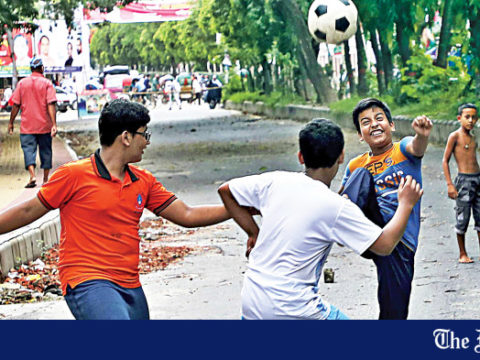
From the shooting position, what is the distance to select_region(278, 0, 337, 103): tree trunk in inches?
1193

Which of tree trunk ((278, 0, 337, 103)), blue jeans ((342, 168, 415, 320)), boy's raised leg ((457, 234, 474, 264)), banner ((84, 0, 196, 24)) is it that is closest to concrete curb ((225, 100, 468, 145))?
tree trunk ((278, 0, 337, 103))

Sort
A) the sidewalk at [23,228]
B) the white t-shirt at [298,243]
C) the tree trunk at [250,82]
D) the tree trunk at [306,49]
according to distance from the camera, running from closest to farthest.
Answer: the white t-shirt at [298,243] → the sidewalk at [23,228] → the tree trunk at [306,49] → the tree trunk at [250,82]

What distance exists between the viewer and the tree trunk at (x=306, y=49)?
30.3 metres

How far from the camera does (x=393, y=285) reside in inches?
199

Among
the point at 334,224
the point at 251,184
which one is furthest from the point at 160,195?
the point at 334,224

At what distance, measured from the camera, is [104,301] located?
4461 millimetres

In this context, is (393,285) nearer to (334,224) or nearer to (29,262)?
(334,224)

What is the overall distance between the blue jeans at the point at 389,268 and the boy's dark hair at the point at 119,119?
1.01m

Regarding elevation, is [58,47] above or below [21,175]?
above

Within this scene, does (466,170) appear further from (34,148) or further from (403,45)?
(403,45)

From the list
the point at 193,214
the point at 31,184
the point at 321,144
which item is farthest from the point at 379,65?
the point at 321,144

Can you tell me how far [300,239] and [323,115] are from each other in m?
25.7

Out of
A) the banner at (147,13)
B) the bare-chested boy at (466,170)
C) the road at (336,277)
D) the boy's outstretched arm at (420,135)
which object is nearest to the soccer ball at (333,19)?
the road at (336,277)

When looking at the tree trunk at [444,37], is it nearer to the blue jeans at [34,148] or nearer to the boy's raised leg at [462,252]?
the blue jeans at [34,148]
